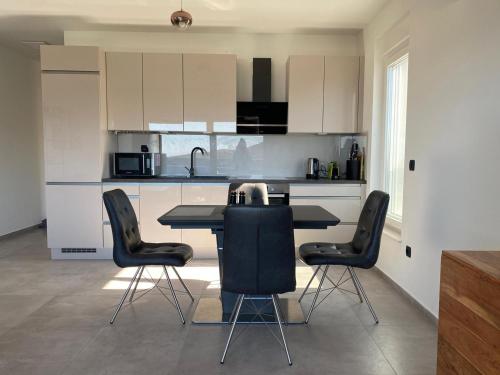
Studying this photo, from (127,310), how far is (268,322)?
1.12 m

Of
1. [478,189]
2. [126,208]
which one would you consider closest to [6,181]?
[126,208]

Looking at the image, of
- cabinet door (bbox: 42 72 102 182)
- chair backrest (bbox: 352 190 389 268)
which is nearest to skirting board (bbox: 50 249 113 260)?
cabinet door (bbox: 42 72 102 182)

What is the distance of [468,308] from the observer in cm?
146

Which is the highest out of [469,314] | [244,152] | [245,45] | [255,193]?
[245,45]

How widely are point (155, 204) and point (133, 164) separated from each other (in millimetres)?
575

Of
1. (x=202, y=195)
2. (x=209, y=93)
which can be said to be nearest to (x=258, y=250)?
(x=202, y=195)

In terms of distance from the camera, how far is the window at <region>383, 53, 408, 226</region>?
3.65 m

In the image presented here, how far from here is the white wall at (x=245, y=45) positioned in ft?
15.5

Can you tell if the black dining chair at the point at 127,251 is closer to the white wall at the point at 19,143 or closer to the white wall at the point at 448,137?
the white wall at the point at 448,137

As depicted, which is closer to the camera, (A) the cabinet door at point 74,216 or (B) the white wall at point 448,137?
(B) the white wall at point 448,137

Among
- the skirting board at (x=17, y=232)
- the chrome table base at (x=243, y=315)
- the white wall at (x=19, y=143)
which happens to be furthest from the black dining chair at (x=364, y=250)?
the white wall at (x=19, y=143)

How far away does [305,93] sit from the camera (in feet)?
14.8

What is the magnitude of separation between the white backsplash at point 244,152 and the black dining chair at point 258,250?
114 inches

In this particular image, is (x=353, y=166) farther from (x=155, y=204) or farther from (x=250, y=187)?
(x=155, y=204)
